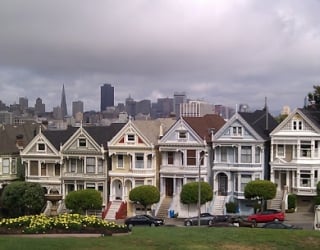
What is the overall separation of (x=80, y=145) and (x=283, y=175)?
21.1 meters

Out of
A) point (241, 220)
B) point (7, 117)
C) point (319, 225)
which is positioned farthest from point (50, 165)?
point (7, 117)

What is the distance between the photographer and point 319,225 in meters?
45.4

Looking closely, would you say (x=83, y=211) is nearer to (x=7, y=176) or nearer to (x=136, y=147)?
(x=136, y=147)

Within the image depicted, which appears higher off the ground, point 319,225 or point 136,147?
point 136,147

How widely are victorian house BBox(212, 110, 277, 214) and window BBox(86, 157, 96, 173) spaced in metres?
12.6

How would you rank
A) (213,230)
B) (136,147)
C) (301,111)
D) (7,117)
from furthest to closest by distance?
(7,117) < (136,147) < (301,111) < (213,230)

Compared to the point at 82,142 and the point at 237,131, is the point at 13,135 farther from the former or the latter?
the point at 237,131

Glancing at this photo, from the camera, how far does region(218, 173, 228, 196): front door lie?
6521 centimetres

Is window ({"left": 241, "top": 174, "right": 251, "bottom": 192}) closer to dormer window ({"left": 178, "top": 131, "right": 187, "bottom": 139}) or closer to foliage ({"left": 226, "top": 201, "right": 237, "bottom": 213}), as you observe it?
foliage ({"left": 226, "top": 201, "right": 237, "bottom": 213})

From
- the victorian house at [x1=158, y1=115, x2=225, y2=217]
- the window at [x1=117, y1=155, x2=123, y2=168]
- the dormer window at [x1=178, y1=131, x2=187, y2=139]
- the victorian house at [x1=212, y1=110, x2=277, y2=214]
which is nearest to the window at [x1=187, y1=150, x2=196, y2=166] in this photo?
the victorian house at [x1=158, y1=115, x2=225, y2=217]

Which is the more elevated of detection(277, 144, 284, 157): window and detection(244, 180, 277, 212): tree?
detection(277, 144, 284, 157): window

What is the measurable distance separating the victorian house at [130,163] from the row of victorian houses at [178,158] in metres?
0.10

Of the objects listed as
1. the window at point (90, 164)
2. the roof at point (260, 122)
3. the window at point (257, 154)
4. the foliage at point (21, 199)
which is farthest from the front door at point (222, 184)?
the foliage at point (21, 199)

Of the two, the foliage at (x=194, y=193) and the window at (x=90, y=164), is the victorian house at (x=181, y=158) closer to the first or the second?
the foliage at (x=194, y=193)
